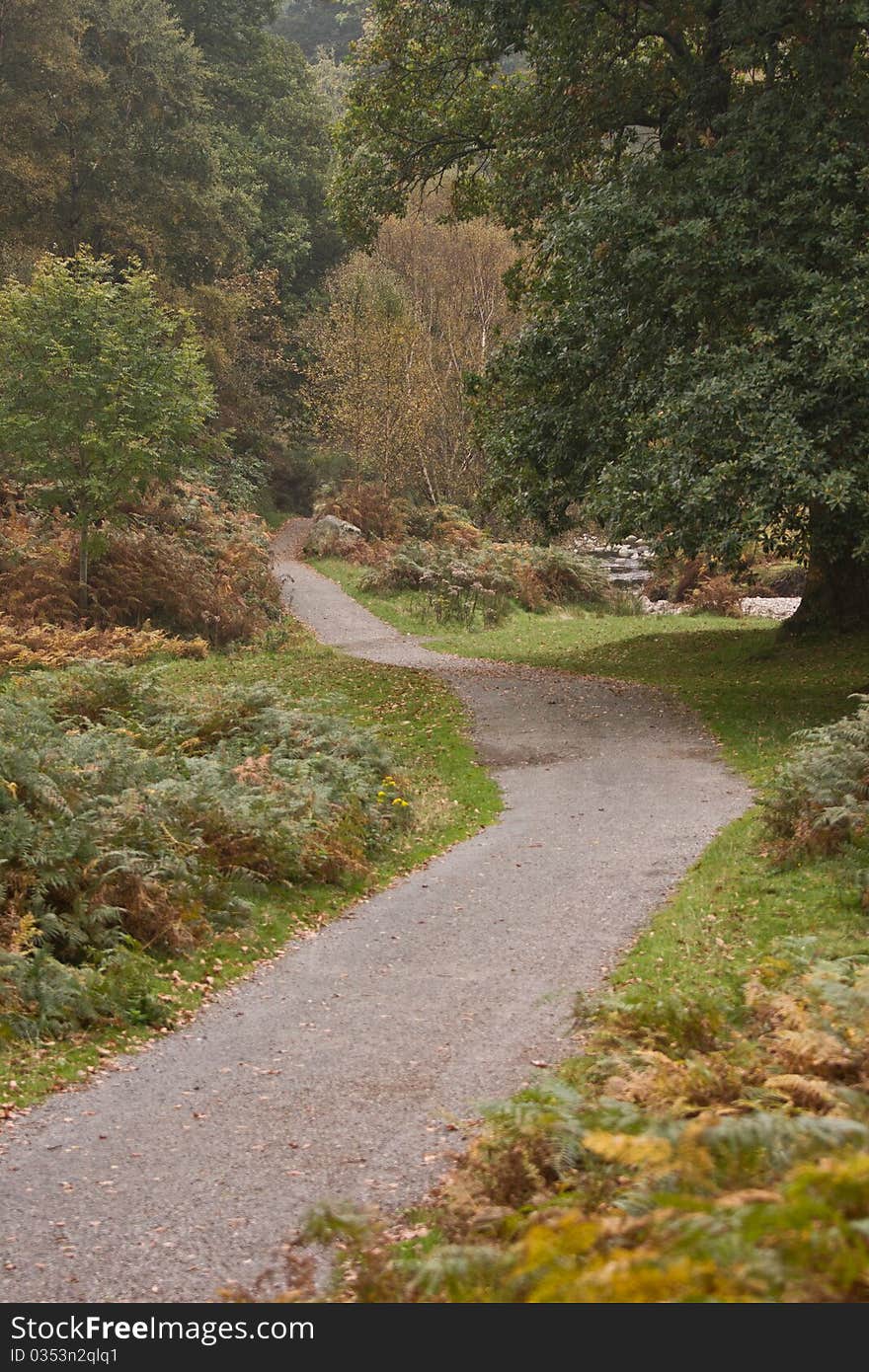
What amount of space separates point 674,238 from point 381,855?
9.57 metres

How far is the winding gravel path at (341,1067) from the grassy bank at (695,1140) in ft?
1.79

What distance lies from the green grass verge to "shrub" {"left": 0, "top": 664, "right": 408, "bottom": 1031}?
235mm

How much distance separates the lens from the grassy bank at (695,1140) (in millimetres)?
2779

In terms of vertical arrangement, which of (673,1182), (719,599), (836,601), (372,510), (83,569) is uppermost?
(372,510)

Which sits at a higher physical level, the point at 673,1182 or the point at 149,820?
the point at 673,1182

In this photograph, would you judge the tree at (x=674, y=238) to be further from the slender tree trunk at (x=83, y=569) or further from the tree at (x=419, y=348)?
the tree at (x=419, y=348)

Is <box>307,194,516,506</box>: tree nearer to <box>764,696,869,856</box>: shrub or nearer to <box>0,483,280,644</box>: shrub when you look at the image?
<box>0,483,280,644</box>: shrub

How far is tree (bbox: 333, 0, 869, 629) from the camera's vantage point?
15633 mm

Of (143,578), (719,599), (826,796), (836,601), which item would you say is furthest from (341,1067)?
(719,599)

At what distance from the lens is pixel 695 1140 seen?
3.53 meters

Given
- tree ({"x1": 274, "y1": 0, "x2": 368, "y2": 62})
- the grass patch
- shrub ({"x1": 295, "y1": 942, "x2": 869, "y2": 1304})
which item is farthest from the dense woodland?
tree ({"x1": 274, "y1": 0, "x2": 368, "y2": 62})

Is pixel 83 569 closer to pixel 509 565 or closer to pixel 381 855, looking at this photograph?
pixel 509 565

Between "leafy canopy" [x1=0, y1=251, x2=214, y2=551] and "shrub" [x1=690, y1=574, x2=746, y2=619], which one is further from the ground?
"leafy canopy" [x1=0, y1=251, x2=214, y2=551]
